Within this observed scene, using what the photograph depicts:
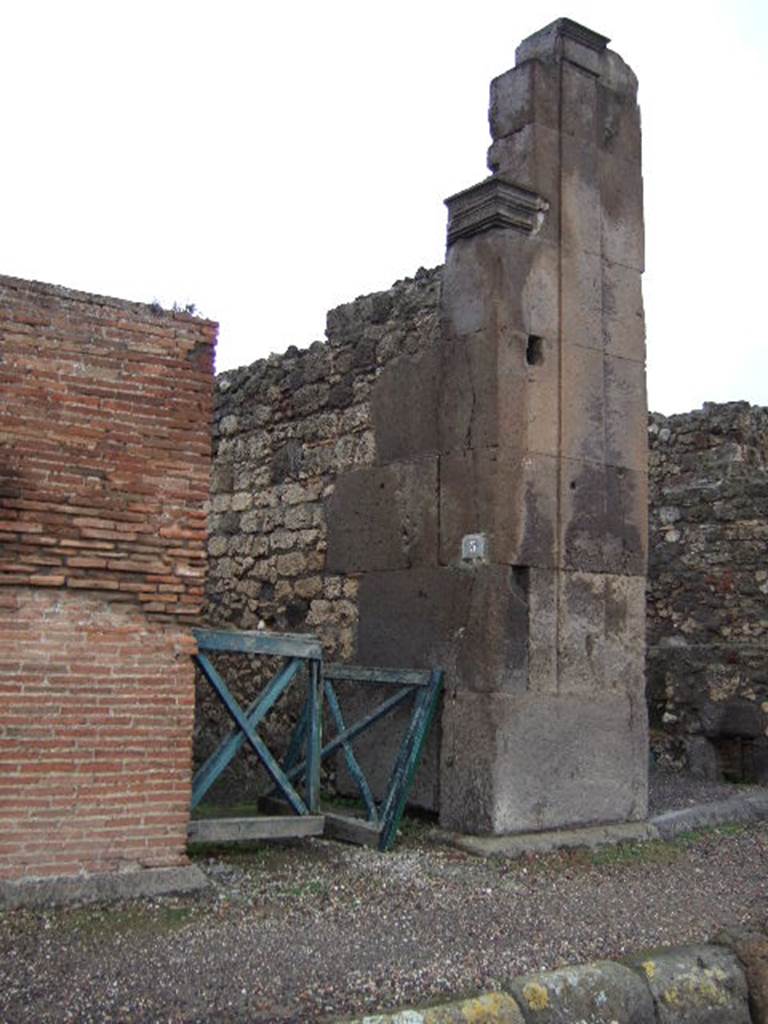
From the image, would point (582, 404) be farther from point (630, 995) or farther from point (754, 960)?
point (630, 995)

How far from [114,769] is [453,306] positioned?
12.8 feet

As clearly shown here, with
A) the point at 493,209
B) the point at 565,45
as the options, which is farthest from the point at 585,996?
the point at 565,45

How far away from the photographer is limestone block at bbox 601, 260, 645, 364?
7.84 m

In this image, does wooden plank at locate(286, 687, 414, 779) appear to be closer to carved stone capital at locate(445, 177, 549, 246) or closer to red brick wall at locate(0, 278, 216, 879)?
red brick wall at locate(0, 278, 216, 879)

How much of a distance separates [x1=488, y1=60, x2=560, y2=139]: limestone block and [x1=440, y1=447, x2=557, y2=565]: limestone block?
94.7 inches

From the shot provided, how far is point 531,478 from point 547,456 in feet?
0.73

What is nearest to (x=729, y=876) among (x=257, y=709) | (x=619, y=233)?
(x=257, y=709)

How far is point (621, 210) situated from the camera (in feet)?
26.5

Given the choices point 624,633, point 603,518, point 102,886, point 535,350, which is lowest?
point 102,886

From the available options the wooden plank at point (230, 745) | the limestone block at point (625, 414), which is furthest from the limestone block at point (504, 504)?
the wooden plank at point (230, 745)

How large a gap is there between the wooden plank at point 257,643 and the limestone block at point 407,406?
1.75 m

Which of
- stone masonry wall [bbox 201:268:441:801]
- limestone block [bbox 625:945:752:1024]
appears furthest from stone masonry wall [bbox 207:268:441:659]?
limestone block [bbox 625:945:752:1024]

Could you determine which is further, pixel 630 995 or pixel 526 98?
pixel 526 98

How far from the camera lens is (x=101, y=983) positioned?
4086mm
